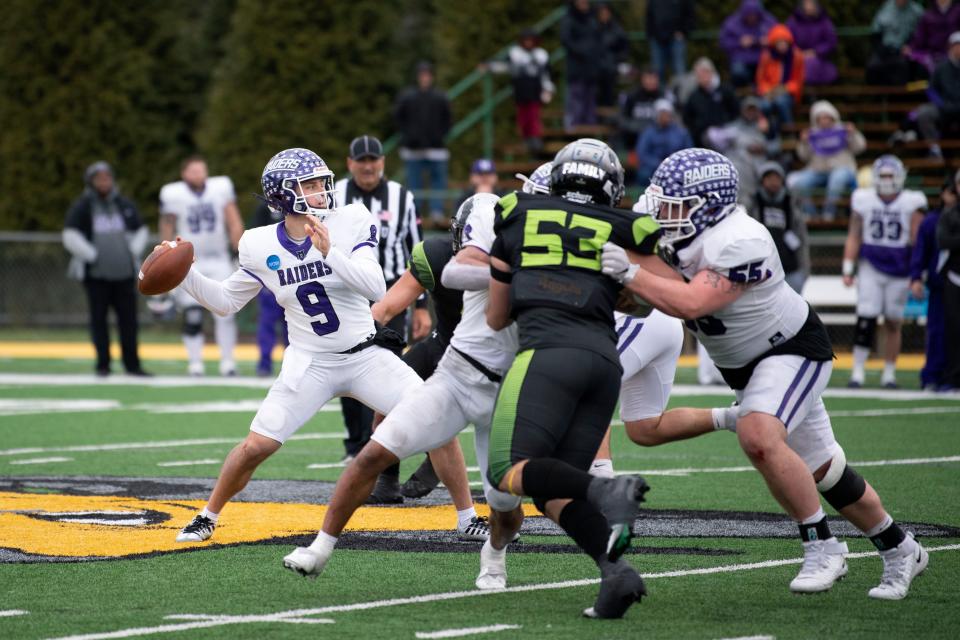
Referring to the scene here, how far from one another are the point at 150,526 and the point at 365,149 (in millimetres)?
2936

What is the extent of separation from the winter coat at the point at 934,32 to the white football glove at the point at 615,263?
1401 cm

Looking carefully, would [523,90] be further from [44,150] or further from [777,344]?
[777,344]

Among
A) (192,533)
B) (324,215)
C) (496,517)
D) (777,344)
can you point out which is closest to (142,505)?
(192,533)

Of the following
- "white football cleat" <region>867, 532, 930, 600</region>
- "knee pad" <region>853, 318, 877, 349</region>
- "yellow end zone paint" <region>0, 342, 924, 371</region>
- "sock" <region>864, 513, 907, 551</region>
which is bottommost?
"yellow end zone paint" <region>0, 342, 924, 371</region>

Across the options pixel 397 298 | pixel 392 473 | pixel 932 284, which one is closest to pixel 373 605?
pixel 397 298

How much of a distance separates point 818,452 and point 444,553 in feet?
5.24

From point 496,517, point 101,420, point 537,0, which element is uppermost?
point 537,0

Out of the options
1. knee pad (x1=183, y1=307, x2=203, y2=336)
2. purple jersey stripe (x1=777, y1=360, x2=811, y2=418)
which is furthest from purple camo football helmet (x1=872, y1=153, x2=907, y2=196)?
purple jersey stripe (x1=777, y1=360, x2=811, y2=418)

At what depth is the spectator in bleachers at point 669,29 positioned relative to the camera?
61.9 ft

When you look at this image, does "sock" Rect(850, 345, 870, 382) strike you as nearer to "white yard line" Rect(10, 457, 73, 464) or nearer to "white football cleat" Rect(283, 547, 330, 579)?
"white yard line" Rect(10, 457, 73, 464)

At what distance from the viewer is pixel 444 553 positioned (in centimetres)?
637

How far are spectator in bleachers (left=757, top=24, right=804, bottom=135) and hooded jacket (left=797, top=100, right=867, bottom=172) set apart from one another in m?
0.61

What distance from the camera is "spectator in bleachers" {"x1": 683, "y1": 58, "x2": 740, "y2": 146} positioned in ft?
58.1

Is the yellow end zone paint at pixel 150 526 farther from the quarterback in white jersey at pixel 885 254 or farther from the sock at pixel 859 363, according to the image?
the quarterback in white jersey at pixel 885 254
